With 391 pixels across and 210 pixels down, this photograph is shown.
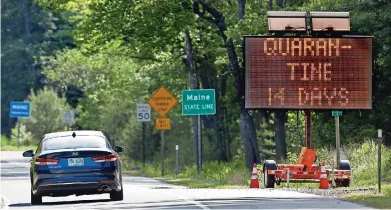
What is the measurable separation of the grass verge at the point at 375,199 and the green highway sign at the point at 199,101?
18.2 meters

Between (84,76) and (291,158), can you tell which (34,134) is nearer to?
(84,76)

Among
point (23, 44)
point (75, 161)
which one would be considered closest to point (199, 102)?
point (75, 161)

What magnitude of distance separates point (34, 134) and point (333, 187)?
6470 cm

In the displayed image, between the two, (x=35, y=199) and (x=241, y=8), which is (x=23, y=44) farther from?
(x=35, y=199)

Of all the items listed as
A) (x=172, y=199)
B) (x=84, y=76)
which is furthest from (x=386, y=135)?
(x=84, y=76)

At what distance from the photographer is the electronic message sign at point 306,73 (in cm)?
3228

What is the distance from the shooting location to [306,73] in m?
32.3

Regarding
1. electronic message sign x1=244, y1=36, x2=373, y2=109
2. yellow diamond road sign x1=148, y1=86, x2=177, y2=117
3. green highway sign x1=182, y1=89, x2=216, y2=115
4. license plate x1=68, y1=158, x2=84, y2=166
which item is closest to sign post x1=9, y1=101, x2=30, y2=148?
yellow diamond road sign x1=148, y1=86, x2=177, y2=117

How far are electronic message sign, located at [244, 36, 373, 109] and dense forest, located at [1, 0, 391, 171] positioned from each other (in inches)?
28.7

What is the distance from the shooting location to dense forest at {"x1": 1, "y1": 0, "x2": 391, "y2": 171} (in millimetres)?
44188

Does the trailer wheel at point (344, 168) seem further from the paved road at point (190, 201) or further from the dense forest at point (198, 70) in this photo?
the paved road at point (190, 201)

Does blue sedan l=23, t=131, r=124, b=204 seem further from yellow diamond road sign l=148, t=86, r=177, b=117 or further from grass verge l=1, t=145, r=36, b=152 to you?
grass verge l=1, t=145, r=36, b=152

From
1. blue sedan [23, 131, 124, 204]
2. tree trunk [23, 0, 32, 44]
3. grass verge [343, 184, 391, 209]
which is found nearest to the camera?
grass verge [343, 184, 391, 209]

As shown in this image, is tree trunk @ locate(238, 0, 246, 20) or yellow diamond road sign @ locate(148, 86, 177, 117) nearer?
tree trunk @ locate(238, 0, 246, 20)
